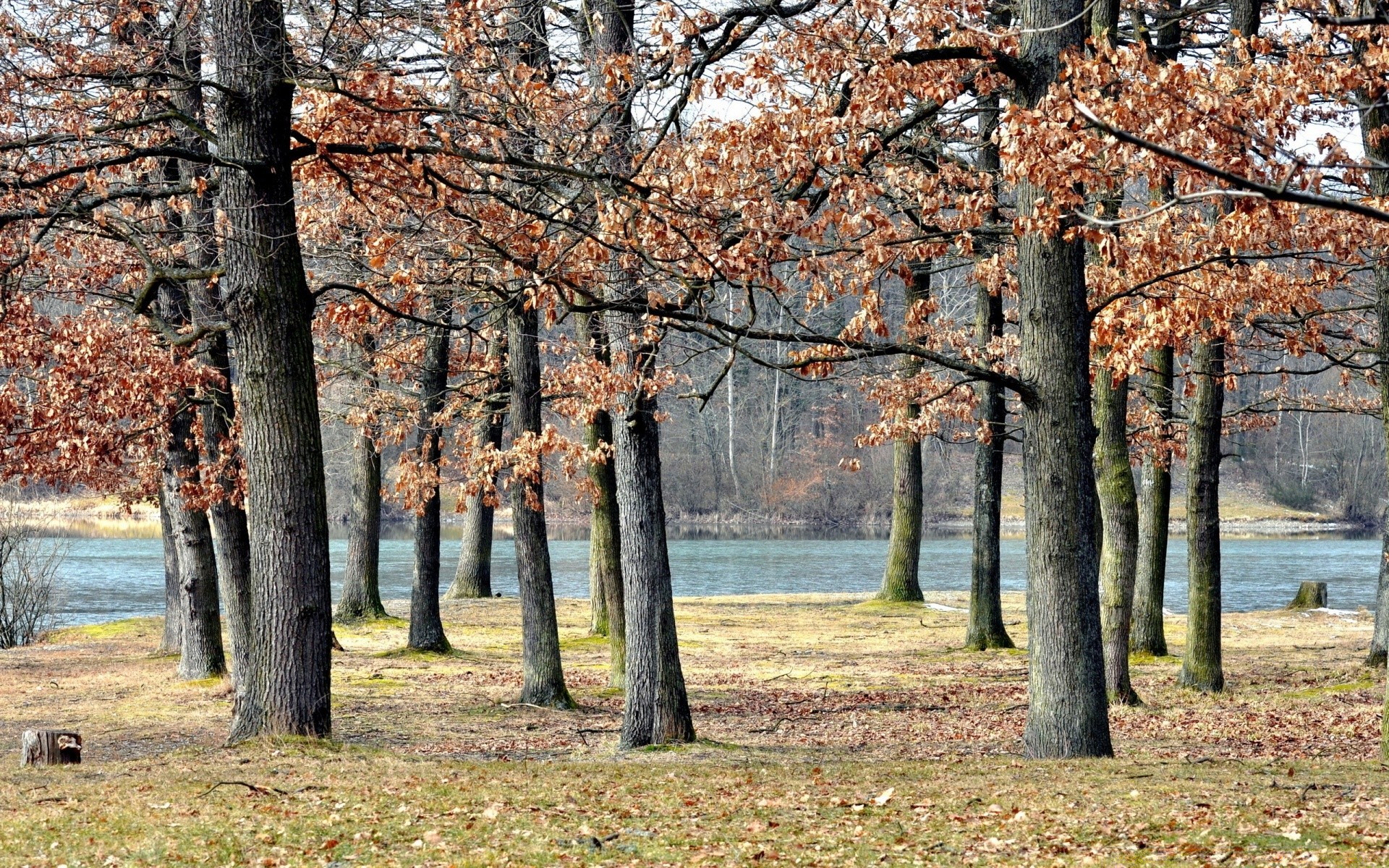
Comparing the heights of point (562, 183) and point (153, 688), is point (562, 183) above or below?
above

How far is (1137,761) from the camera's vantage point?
9.66 m

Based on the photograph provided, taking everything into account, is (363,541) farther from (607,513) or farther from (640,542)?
(640,542)

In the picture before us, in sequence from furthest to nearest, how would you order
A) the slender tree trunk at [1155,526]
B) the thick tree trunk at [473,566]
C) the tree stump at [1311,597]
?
the thick tree trunk at [473,566], the tree stump at [1311,597], the slender tree trunk at [1155,526]

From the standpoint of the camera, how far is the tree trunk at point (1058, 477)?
986cm

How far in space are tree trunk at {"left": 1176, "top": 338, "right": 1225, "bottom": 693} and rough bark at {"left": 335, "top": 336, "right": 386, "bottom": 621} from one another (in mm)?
14772

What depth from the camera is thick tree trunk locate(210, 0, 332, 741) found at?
9.79 m

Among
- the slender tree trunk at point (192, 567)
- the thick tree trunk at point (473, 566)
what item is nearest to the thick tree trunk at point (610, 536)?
the slender tree trunk at point (192, 567)

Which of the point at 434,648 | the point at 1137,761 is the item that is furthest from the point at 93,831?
the point at 434,648

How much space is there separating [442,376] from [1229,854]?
17.3 m

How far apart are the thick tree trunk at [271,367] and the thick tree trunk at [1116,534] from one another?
8.84 m

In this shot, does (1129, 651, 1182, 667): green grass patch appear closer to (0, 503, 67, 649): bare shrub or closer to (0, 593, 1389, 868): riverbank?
(0, 593, 1389, 868): riverbank

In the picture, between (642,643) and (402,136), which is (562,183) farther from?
(642,643)

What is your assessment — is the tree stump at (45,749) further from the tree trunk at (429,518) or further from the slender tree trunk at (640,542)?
the tree trunk at (429,518)

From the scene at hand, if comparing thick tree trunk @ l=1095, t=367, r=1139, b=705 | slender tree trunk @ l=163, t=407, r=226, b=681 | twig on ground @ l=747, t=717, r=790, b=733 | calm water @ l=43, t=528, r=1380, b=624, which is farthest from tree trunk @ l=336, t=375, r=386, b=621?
thick tree trunk @ l=1095, t=367, r=1139, b=705
